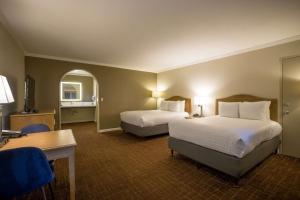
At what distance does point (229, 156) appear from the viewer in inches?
84.1

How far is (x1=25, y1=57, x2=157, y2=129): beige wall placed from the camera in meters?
4.49

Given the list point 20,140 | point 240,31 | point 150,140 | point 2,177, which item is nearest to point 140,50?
point 240,31

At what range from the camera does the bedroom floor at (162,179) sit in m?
1.95

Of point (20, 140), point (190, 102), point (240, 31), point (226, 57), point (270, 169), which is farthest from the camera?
point (190, 102)

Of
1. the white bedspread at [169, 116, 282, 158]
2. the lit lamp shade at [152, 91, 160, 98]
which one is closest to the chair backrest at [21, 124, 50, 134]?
the white bedspread at [169, 116, 282, 158]

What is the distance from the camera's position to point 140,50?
396 centimetres

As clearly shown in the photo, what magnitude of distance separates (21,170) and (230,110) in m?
3.91

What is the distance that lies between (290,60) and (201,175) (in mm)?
3052

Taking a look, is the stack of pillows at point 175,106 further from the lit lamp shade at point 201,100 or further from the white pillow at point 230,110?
the white pillow at point 230,110

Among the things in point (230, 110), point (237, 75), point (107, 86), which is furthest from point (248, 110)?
point (107, 86)

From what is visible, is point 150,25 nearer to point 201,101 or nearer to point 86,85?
point 201,101

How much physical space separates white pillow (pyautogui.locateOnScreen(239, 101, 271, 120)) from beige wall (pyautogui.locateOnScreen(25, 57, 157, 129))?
13.1 feet

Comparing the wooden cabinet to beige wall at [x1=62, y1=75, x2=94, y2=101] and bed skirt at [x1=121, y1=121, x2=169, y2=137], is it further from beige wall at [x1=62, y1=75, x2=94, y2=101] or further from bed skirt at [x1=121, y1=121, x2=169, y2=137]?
beige wall at [x1=62, y1=75, x2=94, y2=101]

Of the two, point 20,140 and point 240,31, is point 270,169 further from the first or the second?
point 20,140
